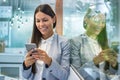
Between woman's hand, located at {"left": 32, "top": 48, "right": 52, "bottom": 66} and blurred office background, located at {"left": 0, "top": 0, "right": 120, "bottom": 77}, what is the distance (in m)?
0.72

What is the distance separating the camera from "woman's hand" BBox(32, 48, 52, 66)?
1.67 m

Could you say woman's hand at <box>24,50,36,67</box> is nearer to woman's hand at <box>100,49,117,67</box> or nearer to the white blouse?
the white blouse

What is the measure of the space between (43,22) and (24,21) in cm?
86

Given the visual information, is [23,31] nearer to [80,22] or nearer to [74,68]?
[80,22]

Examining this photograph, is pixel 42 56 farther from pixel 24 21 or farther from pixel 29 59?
pixel 24 21

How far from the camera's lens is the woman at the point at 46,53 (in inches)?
67.1

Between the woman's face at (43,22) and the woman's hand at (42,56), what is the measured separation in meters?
0.18

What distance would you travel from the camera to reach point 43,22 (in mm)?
1821

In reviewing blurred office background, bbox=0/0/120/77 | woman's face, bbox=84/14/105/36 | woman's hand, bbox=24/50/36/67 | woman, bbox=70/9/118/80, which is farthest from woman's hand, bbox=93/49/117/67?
blurred office background, bbox=0/0/120/77

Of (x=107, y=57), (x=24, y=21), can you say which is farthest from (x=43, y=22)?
(x=24, y=21)

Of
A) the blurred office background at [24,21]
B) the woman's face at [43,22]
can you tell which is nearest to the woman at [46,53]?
the woman's face at [43,22]

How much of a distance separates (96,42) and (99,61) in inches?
8.3

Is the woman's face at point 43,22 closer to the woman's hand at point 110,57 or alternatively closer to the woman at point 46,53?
the woman at point 46,53

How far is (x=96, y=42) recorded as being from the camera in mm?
1930
